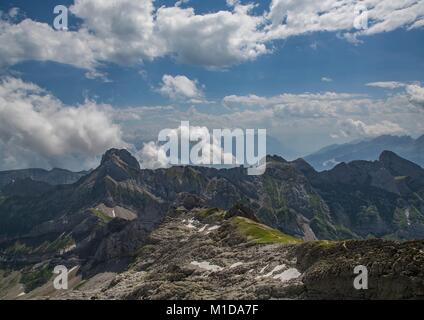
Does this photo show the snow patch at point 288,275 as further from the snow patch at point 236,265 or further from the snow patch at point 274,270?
the snow patch at point 236,265

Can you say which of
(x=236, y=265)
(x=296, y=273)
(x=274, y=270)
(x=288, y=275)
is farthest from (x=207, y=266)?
(x=296, y=273)

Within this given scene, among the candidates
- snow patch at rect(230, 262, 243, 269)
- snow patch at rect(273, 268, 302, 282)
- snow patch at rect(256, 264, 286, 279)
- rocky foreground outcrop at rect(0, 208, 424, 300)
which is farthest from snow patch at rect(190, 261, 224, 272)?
snow patch at rect(273, 268, 302, 282)

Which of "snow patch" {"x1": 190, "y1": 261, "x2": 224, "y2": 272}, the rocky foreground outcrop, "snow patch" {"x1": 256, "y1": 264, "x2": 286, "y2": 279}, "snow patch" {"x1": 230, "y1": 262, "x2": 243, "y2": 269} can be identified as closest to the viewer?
the rocky foreground outcrop

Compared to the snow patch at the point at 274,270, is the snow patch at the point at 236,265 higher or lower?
lower

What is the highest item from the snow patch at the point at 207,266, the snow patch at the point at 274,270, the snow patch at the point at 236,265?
the snow patch at the point at 274,270

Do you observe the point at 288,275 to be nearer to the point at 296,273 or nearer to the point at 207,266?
the point at 296,273

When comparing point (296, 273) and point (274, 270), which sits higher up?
point (296, 273)

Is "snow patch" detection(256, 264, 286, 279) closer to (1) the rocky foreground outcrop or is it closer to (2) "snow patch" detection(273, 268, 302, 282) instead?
(1) the rocky foreground outcrop

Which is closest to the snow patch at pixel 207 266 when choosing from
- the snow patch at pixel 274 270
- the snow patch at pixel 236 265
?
the snow patch at pixel 236 265
